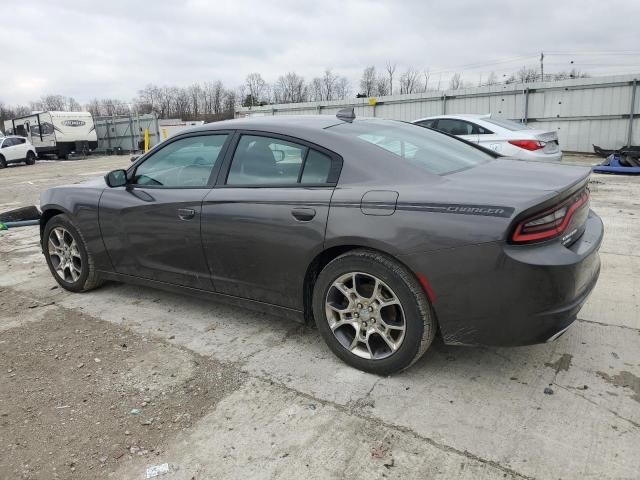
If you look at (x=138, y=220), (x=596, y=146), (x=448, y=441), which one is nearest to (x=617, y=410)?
(x=448, y=441)

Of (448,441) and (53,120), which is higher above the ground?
(53,120)

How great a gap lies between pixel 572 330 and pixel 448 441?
159 cm

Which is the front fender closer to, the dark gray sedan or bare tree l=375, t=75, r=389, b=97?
the dark gray sedan

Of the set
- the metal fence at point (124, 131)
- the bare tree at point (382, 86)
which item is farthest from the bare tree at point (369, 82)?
the metal fence at point (124, 131)

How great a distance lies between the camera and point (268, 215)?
3.17 metres

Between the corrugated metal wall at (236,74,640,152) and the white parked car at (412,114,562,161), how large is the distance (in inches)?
331

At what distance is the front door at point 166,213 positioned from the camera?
3605 millimetres

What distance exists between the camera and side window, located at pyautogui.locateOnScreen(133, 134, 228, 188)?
11.9ft

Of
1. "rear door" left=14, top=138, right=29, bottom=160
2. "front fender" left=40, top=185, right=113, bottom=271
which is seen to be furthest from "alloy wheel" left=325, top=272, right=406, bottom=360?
"rear door" left=14, top=138, right=29, bottom=160

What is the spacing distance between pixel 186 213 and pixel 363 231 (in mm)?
1464

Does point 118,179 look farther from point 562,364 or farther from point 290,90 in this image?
point 290,90

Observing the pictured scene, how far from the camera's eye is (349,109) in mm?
3752

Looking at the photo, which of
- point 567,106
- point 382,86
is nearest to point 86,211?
point 567,106

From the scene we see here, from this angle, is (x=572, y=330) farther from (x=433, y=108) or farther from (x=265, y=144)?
(x=433, y=108)
